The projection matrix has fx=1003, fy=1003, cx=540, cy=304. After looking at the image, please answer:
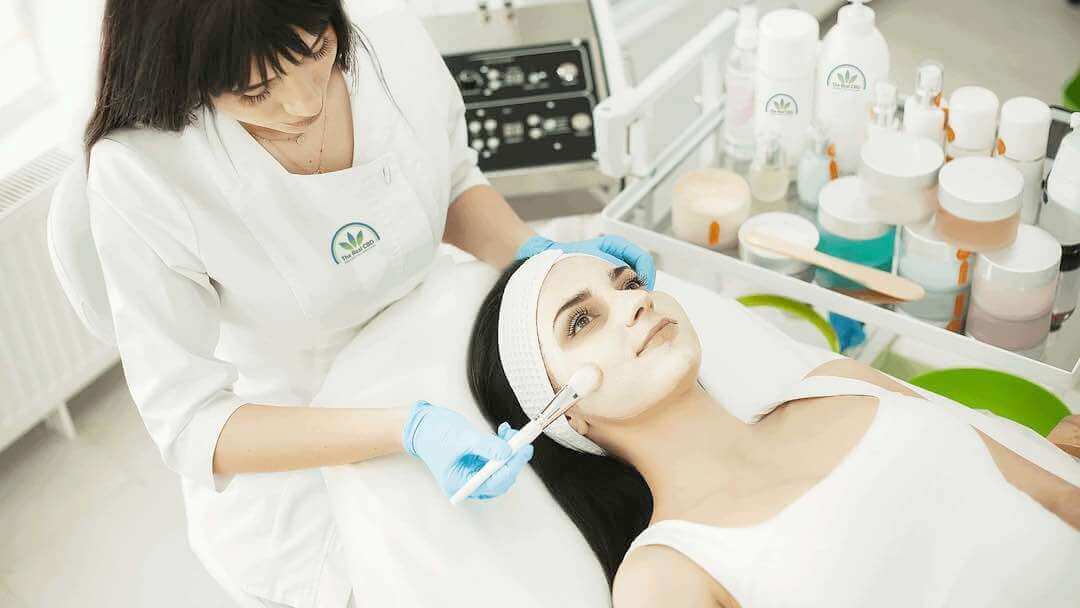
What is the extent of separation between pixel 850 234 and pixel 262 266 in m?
0.87

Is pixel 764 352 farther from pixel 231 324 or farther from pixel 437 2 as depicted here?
pixel 437 2

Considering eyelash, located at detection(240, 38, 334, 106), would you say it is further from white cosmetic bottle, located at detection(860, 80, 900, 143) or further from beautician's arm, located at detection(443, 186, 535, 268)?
white cosmetic bottle, located at detection(860, 80, 900, 143)

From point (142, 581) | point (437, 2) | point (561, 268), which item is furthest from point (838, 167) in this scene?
point (142, 581)

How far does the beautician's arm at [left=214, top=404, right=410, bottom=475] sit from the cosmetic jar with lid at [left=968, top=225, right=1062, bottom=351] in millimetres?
823

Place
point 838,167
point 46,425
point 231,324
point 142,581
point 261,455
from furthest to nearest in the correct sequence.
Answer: point 46,425 → point 142,581 → point 838,167 → point 231,324 → point 261,455

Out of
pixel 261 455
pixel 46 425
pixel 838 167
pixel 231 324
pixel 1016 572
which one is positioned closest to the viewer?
pixel 1016 572

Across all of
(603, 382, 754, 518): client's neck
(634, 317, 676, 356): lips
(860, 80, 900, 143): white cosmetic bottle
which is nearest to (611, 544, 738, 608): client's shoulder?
(603, 382, 754, 518): client's neck

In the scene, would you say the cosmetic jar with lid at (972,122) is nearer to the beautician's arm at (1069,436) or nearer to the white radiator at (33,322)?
the beautician's arm at (1069,436)

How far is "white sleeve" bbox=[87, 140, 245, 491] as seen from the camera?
1.16 m

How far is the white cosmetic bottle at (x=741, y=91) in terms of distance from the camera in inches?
64.7

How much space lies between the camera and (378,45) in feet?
4.70

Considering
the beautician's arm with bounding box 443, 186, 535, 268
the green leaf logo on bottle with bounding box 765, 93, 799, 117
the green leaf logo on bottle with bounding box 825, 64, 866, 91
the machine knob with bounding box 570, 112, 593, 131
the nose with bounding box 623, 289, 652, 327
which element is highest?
the green leaf logo on bottle with bounding box 825, 64, 866, 91

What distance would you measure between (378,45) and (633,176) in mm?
514

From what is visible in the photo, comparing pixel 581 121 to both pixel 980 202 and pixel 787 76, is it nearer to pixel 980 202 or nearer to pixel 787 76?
pixel 787 76
